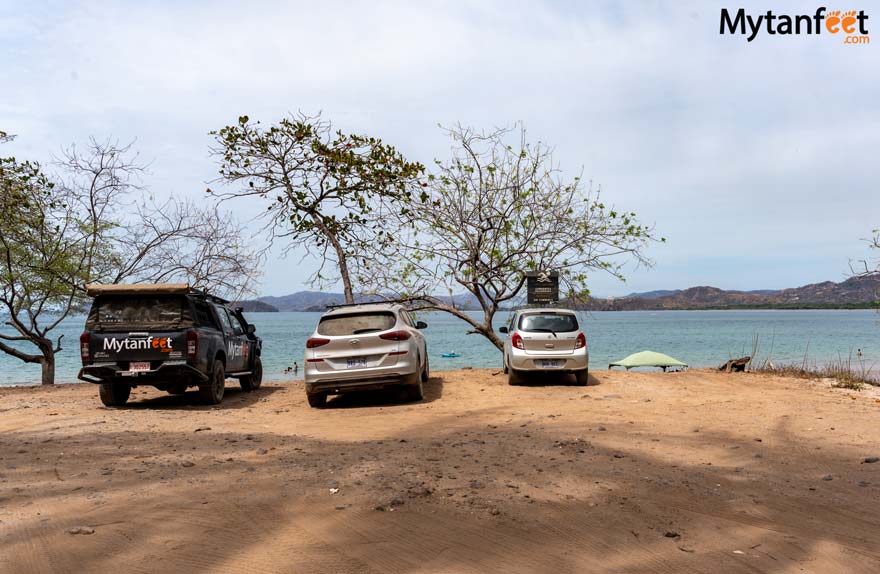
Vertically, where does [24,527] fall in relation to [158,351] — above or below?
below

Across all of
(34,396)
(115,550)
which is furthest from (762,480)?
(34,396)

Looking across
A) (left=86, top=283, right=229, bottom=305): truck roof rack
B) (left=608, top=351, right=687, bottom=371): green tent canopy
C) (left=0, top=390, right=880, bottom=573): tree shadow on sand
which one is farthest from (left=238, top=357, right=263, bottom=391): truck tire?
(left=608, top=351, right=687, bottom=371): green tent canopy

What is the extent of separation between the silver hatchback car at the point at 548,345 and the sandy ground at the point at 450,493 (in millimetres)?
3822

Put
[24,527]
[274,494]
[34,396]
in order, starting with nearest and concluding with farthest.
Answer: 1. [24,527]
2. [274,494]
3. [34,396]

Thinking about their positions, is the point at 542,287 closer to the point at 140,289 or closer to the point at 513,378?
the point at 513,378

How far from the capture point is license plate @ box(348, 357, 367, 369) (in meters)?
11.2

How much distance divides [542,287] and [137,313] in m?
10.1

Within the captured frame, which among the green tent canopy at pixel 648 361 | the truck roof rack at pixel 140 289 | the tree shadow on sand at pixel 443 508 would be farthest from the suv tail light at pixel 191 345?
the green tent canopy at pixel 648 361

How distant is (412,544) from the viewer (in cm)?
404

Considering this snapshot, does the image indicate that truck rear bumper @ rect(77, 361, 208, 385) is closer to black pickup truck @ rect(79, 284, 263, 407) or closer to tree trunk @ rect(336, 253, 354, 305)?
black pickup truck @ rect(79, 284, 263, 407)

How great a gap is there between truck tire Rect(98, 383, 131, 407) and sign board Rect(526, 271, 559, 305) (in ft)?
32.6

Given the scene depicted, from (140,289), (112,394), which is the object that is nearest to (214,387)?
(112,394)

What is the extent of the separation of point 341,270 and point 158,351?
7.47 m

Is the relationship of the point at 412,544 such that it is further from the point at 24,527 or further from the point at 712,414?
the point at 712,414
